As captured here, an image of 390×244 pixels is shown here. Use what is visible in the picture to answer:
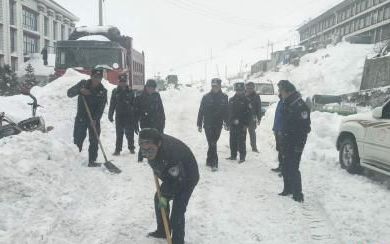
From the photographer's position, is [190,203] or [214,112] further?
[214,112]

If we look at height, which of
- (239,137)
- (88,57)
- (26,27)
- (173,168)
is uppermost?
(26,27)

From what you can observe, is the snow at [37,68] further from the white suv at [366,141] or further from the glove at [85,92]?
the white suv at [366,141]

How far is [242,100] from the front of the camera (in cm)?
977

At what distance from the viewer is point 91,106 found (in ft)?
27.1

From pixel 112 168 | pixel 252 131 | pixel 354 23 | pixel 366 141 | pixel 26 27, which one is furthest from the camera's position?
pixel 354 23

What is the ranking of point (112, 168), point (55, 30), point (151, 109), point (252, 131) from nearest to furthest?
1. point (112, 168)
2. point (151, 109)
3. point (252, 131)
4. point (55, 30)

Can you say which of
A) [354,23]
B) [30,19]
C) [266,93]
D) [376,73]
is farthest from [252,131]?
[354,23]

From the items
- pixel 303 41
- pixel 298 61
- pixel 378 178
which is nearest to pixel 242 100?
pixel 378 178

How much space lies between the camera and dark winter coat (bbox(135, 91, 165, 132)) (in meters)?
8.83

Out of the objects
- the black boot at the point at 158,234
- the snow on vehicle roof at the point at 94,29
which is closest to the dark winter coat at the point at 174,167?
the black boot at the point at 158,234

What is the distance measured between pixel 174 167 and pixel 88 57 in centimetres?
1188

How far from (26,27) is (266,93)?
37453 mm

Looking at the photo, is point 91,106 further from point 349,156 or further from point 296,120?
point 349,156

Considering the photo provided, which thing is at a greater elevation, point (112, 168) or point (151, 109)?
point (151, 109)
